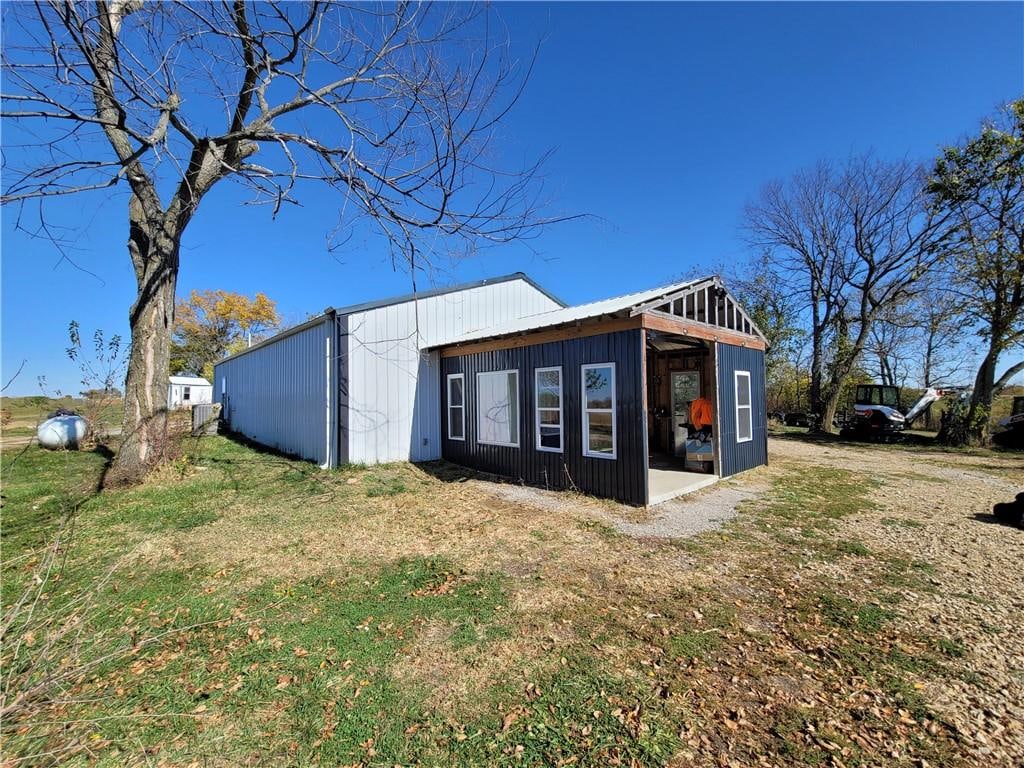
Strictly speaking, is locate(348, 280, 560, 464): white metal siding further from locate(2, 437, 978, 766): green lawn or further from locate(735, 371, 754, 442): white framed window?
locate(735, 371, 754, 442): white framed window

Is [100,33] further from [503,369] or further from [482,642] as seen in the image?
[503,369]

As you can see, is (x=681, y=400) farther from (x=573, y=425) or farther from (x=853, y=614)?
(x=853, y=614)

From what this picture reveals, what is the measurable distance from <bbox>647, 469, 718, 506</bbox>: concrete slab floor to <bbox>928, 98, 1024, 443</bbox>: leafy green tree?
11.7 meters

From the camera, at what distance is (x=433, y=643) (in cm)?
304

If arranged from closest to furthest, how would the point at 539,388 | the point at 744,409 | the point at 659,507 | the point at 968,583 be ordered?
the point at 968,583 < the point at 659,507 < the point at 539,388 < the point at 744,409

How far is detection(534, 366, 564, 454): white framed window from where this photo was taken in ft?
24.8

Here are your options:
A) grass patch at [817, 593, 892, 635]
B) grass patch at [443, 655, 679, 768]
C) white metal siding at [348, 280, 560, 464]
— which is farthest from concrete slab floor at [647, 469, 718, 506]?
white metal siding at [348, 280, 560, 464]

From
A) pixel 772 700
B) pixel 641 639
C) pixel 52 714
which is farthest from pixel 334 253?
pixel 772 700

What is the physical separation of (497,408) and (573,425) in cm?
210

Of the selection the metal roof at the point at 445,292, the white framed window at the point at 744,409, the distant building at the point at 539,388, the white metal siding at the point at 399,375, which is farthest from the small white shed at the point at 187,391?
the white framed window at the point at 744,409

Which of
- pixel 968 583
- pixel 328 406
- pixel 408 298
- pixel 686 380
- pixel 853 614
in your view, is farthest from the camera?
pixel 408 298

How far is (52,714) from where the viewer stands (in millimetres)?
2293

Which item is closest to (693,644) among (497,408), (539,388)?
(539,388)

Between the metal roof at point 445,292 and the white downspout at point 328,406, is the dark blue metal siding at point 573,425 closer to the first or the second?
the metal roof at point 445,292
